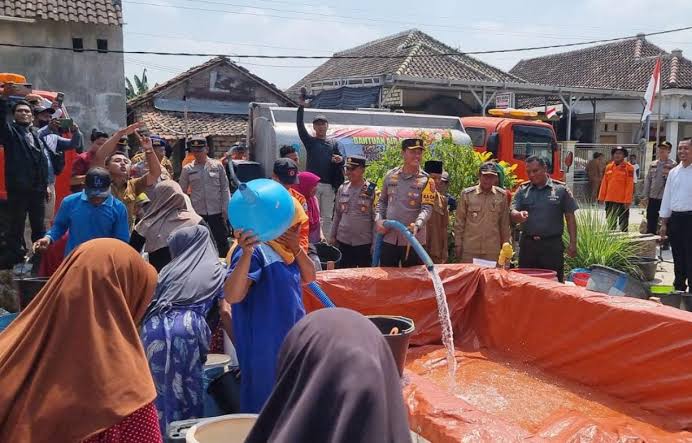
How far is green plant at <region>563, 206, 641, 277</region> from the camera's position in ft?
24.9

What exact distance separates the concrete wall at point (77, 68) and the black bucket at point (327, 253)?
12.4 metres

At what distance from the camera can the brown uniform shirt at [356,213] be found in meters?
6.10

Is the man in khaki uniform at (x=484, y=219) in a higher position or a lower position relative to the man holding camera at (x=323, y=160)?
lower

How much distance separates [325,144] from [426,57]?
1609cm

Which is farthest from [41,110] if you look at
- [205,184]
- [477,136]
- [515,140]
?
[515,140]

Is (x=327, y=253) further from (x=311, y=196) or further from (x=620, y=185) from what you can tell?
(x=620, y=185)

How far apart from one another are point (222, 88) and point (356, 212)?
16048 millimetres

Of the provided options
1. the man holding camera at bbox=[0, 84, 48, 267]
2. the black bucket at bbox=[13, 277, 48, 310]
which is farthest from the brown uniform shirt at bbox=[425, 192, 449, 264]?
the man holding camera at bbox=[0, 84, 48, 267]

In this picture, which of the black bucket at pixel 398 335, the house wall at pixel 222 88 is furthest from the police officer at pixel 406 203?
the house wall at pixel 222 88

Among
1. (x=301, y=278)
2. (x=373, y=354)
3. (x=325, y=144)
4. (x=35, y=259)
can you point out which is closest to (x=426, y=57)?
(x=325, y=144)

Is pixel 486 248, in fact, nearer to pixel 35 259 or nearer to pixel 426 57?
pixel 35 259

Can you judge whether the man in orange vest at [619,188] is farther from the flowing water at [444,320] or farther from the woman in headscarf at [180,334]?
the woman in headscarf at [180,334]

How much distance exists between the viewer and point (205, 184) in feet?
23.3

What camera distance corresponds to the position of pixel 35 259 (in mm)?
5289
